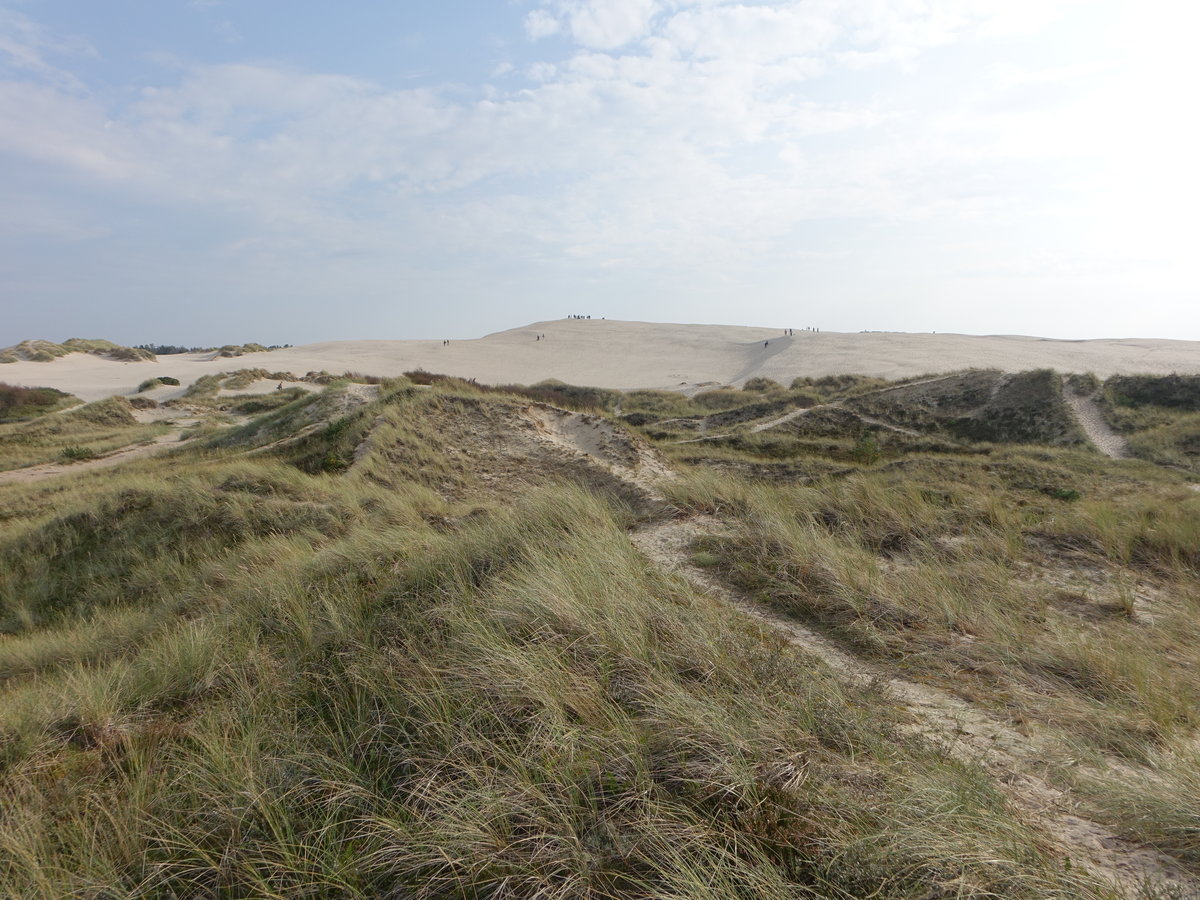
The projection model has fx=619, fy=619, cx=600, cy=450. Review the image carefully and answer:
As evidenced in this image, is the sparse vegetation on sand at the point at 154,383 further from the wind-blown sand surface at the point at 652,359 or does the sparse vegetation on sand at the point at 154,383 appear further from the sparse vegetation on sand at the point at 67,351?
the sparse vegetation on sand at the point at 67,351

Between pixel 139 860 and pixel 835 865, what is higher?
pixel 835 865

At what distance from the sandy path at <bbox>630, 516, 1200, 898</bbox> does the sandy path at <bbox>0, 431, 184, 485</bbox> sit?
17.6 meters

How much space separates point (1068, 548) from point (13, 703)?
8.88 metres

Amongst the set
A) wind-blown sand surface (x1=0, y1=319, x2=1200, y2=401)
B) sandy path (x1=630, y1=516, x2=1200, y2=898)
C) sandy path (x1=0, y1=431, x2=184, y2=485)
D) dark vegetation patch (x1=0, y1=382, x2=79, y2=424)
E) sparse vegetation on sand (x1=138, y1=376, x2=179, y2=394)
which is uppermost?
wind-blown sand surface (x1=0, y1=319, x2=1200, y2=401)

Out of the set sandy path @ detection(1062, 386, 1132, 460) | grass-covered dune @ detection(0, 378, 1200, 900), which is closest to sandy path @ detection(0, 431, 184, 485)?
grass-covered dune @ detection(0, 378, 1200, 900)

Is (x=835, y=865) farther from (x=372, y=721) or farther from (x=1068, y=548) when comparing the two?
(x=1068, y=548)

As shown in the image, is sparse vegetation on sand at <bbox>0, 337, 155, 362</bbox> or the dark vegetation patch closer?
the dark vegetation patch

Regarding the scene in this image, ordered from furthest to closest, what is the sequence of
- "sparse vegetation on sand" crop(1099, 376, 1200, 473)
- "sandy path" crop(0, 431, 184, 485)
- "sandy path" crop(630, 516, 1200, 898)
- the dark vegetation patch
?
the dark vegetation patch
"sandy path" crop(0, 431, 184, 485)
"sparse vegetation on sand" crop(1099, 376, 1200, 473)
"sandy path" crop(630, 516, 1200, 898)

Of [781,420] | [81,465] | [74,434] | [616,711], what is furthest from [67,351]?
[616,711]

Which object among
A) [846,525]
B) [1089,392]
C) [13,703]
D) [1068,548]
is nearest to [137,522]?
[13,703]

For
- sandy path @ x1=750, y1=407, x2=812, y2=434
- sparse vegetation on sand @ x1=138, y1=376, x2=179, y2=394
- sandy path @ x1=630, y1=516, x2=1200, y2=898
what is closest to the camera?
sandy path @ x1=630, y1=516, x2=1200, y2=898

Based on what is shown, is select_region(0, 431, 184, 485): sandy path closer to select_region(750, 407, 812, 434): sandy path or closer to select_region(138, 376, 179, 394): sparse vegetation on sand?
A: select_region(750, 407, 812, 434): sandy path

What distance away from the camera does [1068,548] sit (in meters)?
6.49

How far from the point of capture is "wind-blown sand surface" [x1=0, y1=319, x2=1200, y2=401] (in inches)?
1524
